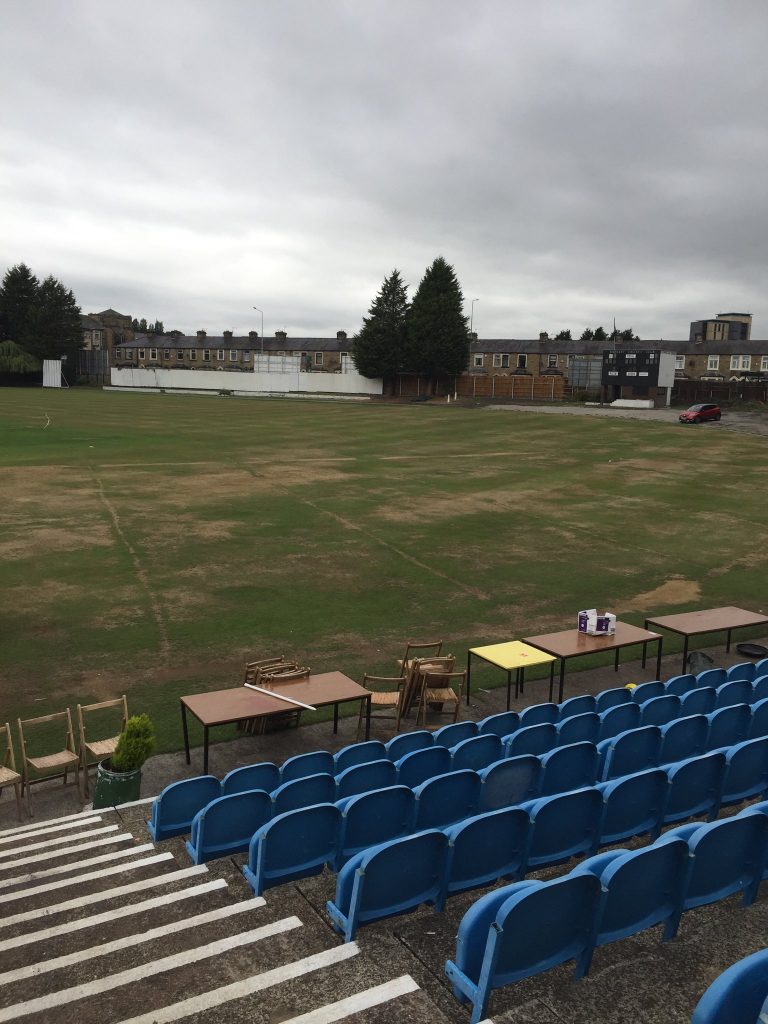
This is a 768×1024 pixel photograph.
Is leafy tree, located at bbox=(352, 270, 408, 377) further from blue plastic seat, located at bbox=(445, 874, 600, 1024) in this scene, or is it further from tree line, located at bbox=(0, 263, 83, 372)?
blue plastic seat, located at bbox=(445, 874, 600, 1024)

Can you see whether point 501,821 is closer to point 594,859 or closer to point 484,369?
point 594,859

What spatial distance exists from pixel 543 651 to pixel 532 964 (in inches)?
316

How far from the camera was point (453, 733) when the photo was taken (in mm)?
9383

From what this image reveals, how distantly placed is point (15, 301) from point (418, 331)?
65323mm

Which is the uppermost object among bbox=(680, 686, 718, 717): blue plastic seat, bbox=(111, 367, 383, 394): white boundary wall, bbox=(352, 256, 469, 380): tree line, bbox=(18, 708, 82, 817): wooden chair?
bbox=(352, 256, 469, 380): tree line

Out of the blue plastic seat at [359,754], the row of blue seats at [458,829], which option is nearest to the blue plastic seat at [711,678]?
the row of blue seats at [458,829]

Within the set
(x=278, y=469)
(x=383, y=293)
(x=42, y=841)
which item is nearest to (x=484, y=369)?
(x=383, y=293)

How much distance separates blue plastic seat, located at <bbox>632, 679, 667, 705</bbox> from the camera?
418 inches

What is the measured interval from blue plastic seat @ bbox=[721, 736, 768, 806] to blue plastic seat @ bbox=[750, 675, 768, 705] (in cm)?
315

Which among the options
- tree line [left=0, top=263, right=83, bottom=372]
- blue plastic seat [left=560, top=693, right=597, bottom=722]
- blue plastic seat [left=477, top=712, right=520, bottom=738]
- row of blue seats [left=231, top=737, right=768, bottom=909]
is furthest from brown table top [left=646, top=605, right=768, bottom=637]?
tree line [left=0, top=263, right=83, bottom=372]

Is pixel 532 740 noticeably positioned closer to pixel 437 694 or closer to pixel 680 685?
pixel 437 694

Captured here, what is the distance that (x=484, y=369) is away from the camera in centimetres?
11125

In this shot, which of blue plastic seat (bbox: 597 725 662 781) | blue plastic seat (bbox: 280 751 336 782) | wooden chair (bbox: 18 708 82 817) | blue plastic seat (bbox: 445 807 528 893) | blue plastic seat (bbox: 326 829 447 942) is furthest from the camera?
wooden chair (bbox: 18 708 82 817)

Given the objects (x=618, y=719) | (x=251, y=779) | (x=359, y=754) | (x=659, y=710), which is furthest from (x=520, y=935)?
(x=659, y=710)
